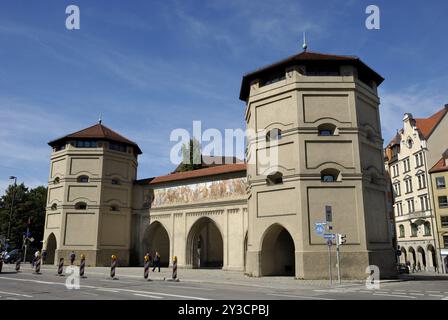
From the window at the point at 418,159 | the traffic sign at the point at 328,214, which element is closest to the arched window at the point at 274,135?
the traffic sign at the point at 328,214

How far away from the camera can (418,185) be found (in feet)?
160

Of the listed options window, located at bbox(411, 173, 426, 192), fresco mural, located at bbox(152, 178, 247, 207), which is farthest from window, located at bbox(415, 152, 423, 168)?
fresco mural, located at bbox(152, 178, 247, 207)

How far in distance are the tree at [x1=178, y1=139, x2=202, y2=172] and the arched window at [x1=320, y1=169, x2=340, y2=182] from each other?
122ft

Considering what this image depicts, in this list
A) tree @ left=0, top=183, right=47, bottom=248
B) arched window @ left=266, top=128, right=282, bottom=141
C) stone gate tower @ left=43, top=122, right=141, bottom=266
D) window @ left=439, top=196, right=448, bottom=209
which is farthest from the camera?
Answer: tree @ left=0, top=183, right=47, bottom=248

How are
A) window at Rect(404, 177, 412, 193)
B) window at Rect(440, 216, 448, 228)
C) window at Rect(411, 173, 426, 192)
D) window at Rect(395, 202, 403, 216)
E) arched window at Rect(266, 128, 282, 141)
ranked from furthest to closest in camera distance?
window at Rect(395, 202, 403, 216) < window at Rect(404, 177, 412, 193) < window at Rect(411, 173, 426, 192) < window at Rect(440, 216, 448, 228) < arched window at Rect(266, 128, 282, 141)

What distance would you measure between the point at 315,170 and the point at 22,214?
47.9 m

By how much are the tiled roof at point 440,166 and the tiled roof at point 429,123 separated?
3.39 m

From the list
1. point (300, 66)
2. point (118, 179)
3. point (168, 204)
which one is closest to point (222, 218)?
point (168, 204)

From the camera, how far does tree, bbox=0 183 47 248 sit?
56.4 m

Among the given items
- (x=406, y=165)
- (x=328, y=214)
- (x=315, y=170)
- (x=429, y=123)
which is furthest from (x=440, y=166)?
(x=328, y=214)

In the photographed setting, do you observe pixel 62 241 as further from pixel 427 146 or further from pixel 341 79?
pixel 427 146

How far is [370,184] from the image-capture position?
26.7 metres

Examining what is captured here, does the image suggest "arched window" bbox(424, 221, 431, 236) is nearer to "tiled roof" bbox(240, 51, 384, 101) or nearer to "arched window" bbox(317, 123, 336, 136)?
"tiled roof" bbox(240, 51, 384, 101)
